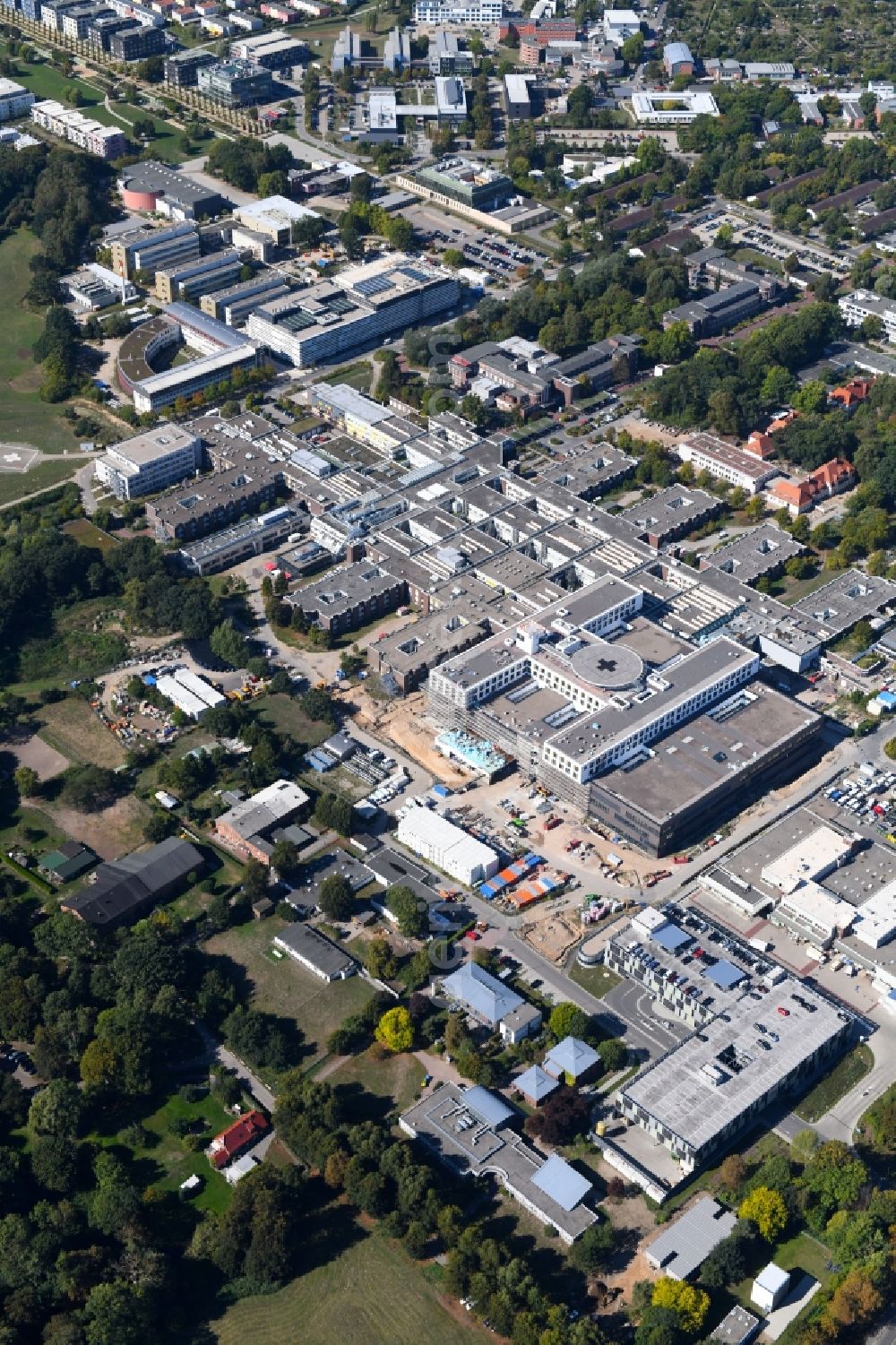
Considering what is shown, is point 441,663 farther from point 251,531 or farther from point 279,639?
point 251,531

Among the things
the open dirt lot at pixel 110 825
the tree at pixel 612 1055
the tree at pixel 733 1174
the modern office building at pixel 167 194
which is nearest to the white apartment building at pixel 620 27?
the modern office building at pixel 167 194

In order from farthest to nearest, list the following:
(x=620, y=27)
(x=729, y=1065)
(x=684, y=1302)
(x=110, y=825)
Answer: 1. (x=620, y=27)
2. (x=110, y=825)
3. (x=729, y=1065)
4. (x=684, y=1302)

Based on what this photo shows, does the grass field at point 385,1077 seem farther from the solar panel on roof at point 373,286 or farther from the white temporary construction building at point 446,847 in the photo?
the solar panel on roof at point 373,286

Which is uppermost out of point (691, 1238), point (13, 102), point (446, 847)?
point (13, 102)

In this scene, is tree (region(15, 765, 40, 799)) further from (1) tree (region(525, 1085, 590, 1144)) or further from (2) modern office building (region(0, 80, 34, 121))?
(2) modern office building (region(0, 80, 34, 121))

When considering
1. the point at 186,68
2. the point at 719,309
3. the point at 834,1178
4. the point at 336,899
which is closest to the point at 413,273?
the point at 719,309

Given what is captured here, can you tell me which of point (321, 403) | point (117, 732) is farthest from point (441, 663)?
point (321, 403)

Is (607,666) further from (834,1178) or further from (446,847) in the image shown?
(834,1178)
